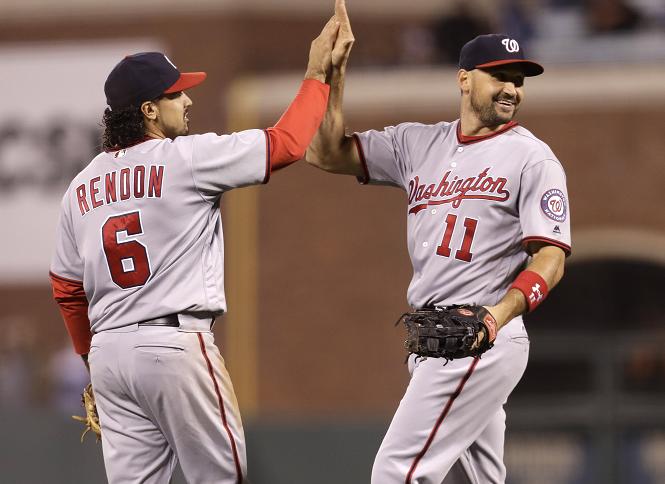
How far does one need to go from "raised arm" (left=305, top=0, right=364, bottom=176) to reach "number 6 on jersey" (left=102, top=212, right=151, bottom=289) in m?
1.08

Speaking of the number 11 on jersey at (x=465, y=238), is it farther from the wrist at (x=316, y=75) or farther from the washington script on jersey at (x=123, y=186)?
the washington script on jersey at (x=123, y=186)

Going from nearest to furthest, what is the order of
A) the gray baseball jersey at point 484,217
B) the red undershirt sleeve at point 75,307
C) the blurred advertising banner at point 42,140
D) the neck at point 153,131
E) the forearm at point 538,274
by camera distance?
1. the forearm at point 538,274
2. the gray baseball jersey at point 484,217
3. the neck at point 153,131
4. the red undershirt sleeve at point 75,307
5. the blurred advertising banner at point 42,140

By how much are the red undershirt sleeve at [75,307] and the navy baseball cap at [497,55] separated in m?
1.86

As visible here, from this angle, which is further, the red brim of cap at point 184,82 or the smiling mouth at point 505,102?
the smiling mouth at point 505,102

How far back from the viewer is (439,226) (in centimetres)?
550

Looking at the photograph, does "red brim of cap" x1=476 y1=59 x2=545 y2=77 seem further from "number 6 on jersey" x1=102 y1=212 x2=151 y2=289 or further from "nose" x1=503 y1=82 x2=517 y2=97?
"number 6 on jersey" x1=102 y1=212 x2=151 y2=289

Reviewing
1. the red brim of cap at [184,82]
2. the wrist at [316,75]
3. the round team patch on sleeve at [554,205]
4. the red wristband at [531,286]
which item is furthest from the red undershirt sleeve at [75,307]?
the round team patch on sleeve at [554,205]

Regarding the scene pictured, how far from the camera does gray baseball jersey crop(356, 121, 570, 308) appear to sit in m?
5.35

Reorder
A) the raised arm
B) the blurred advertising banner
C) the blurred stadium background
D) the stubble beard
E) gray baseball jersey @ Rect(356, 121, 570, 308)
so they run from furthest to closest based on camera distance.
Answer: the blurred advertising banner → the blurred stadium background → the raised arm → the stubble beard → gray baseball jersey @ Rect(356, 121, 570, 308)

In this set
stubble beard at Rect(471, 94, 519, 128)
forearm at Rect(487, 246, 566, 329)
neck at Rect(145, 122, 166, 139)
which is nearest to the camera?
forearm at Rect(487, 246, 566, 329)

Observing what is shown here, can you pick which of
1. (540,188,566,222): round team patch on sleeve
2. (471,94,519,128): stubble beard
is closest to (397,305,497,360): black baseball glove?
(540,188,566,222): round team patch on sleeve

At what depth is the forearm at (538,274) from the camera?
5.06 meters

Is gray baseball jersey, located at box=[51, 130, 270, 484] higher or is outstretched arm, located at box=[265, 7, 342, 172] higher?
outstretched arm, located at box=[265, 7, 342, 172]

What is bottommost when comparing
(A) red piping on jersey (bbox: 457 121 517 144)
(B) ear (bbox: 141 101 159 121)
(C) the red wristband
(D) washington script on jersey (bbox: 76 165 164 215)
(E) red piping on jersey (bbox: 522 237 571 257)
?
(C) the red wristband
